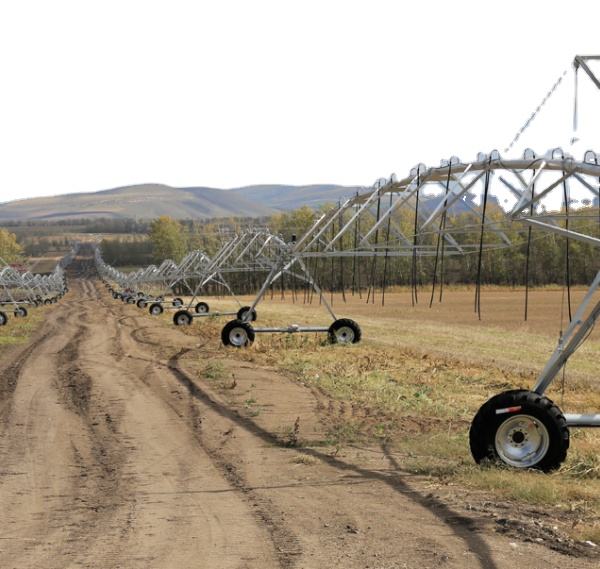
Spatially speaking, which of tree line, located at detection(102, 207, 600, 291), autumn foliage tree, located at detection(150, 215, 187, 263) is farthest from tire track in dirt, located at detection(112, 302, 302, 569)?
autumn foliage tree, located at detection(150, 215, 187, 263)

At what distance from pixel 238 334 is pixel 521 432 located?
18.3 metres

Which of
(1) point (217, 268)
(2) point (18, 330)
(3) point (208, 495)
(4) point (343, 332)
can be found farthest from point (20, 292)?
(3) point (208, 495)

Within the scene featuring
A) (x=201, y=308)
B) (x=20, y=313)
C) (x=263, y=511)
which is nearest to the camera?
(x=263, y=511)

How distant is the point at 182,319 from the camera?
40500 mm

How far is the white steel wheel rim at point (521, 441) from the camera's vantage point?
8945 mm

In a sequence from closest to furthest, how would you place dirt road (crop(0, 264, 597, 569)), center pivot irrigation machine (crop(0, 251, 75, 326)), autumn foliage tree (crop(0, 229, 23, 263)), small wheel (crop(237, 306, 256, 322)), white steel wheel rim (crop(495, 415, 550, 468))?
dirt road (crop(0, 264, 597, 569)) → white steel wheel rim (crop(495, 415, 550, 468)) → small wheel (crop(237, 306, 256, 322)) → center pivot irrigation machine (crop(0, 251, 75, 326)) → autumn foliage tree (crop(0, 229, 23, 263))

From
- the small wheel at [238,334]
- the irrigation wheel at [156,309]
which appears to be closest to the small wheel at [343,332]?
the small wheel at [238,334]

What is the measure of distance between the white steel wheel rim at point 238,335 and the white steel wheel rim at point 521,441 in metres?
18.1

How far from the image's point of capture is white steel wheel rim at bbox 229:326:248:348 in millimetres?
26688

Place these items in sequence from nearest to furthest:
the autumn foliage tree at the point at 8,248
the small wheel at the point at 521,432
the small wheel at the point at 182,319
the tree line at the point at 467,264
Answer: the small wheel at the point at 521,432 → the small wheel at the point at 182,319 → the tree line at the point at 467,264 → the autumn foliage tree at the point at 8,248

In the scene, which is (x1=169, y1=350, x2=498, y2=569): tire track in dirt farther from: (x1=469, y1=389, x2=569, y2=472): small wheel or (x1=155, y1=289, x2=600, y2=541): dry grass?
(x1=469, y1=389, x2=569, y2=472): small wheel

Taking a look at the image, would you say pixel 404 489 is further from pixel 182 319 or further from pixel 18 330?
pixel 18 330

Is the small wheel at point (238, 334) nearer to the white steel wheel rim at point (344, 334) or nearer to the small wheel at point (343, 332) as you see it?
Result: the small wheel at point (343, 332)

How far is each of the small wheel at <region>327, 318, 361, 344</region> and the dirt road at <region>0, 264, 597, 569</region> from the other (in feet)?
33.4
